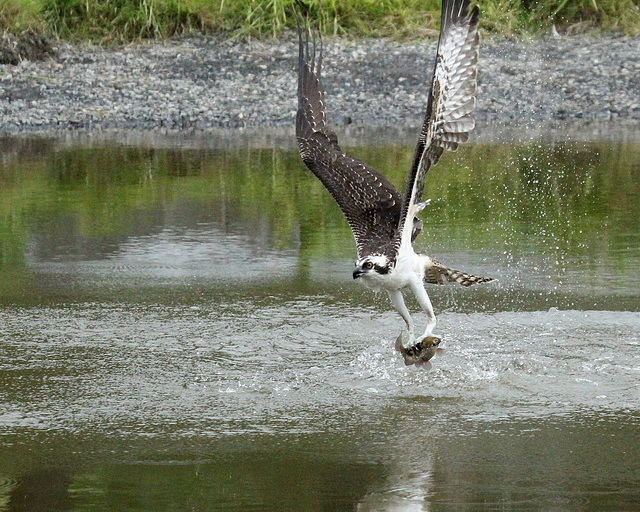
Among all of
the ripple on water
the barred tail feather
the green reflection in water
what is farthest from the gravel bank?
the barred tail feather

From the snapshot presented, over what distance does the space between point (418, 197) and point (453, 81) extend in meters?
0.76

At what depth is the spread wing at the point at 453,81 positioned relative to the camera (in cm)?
685

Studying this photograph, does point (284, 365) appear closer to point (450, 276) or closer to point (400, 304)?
point (400, 304)

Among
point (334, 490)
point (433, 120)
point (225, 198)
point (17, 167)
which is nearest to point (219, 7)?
point (17, 167)

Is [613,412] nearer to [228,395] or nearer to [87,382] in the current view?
[228,395]

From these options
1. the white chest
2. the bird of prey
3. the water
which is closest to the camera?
the water

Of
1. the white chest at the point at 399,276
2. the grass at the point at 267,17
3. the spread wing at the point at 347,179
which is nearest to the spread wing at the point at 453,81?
the white chest at the point at 399,276

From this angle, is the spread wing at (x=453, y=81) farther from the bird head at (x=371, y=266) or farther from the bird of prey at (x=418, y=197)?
the bird head at (x=371, y=266)

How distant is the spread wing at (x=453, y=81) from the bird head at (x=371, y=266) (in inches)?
9.4

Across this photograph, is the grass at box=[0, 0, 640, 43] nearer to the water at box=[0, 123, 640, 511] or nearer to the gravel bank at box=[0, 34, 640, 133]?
the gravel bank at box=[0, 34, 640, 133]

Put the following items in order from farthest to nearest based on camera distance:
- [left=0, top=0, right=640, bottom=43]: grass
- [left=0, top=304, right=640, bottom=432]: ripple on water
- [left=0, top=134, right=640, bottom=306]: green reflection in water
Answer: [left=0, top=0, right=640, bottom=43]: grass < [left=0, top=134, right=640, bottom=306]: green reflection in water < [left=0, top=304, right=640, bottom=432]: ripple on water

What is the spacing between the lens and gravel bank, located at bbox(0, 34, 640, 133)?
62.7 feet

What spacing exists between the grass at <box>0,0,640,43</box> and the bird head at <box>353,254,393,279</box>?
49.6 ft

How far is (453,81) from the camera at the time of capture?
23.2ft
